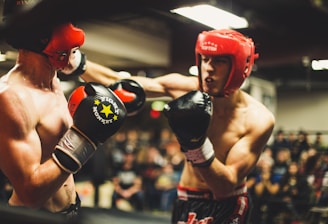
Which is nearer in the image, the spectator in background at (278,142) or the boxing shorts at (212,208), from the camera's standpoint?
the boxing shorts at (212,208)

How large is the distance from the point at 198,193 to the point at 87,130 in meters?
0.80

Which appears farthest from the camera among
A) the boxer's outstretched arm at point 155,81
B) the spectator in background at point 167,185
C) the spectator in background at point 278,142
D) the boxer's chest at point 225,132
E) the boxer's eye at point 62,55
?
the spectator in background at point 167,185

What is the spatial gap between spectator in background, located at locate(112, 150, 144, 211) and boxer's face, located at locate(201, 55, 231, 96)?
14.5ft

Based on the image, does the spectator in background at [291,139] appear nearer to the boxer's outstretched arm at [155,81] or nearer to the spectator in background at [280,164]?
the spectator in background at [280,164]

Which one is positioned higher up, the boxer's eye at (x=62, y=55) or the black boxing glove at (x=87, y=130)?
the boxer's eye at (x=62, y=55)

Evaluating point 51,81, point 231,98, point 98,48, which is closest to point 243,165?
point 231,98

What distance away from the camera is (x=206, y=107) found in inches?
57.7

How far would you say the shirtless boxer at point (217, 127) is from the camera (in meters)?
1.46

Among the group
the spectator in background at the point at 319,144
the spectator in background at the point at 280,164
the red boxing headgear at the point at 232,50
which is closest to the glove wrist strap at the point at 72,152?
the red boxing headgear at the point at 232,50

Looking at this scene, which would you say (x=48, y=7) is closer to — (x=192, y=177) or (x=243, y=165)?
(x=243, y=165)

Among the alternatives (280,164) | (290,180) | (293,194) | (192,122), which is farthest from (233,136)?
(280,164)

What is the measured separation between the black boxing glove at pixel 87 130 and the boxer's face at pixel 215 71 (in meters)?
0.52

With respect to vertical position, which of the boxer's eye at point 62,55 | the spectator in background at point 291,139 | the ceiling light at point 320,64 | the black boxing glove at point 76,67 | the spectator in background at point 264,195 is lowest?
the spectator in background at point 264,195

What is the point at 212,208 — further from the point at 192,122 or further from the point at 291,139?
the point at 291,139
